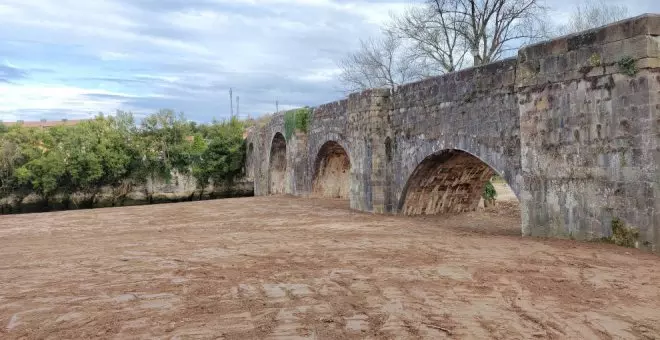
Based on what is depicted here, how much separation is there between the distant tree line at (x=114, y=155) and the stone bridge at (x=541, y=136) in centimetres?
2087

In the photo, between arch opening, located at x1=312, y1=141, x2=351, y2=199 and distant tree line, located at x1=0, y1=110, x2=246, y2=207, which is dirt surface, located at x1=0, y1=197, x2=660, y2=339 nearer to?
arch opening, located at x1=312, y1=141, x2=351, y2=199

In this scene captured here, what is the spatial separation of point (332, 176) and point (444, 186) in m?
7.70

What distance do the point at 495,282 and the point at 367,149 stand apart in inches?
326

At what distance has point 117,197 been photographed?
104 feet

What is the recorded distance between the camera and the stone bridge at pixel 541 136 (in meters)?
7.23

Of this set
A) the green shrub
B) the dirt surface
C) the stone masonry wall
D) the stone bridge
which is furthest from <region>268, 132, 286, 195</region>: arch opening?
the stone masonry wall

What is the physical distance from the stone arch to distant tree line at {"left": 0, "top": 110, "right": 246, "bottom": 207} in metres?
22.1

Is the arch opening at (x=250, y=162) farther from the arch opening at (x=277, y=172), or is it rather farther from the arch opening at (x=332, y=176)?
the arch opening at (x=332, y=176)

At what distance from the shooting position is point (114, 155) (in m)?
31.0

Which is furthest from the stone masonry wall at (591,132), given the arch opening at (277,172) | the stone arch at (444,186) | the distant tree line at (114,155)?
the distant tree line at (114,155)

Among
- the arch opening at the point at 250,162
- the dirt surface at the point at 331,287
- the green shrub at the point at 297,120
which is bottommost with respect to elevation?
the dirt surface at the point at 331,287

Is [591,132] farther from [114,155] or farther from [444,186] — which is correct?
[114,155]

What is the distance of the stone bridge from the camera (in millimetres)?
7230

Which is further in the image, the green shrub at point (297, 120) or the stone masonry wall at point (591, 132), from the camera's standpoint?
the green shrub at point (297, 120)
